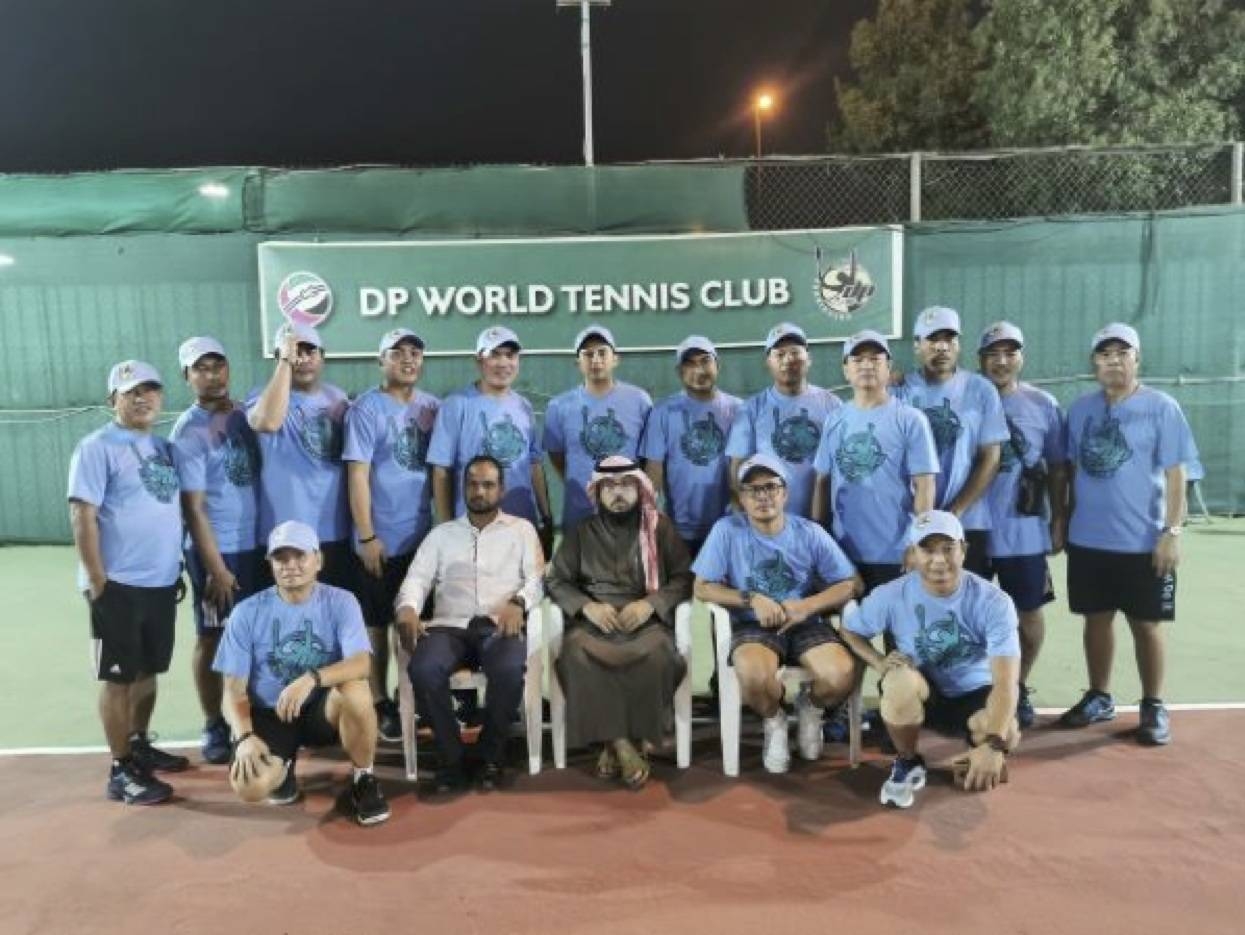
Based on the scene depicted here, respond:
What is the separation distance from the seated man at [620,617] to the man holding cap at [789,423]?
0.51m

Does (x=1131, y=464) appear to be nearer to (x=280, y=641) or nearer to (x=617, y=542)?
(x=617, y=542)

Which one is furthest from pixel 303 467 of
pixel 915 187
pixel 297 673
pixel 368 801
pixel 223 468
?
pixel 915 187

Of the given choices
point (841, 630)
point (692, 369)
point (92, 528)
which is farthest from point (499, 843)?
point (692, 369)

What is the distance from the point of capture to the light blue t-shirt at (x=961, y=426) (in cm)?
408

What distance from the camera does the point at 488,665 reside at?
12.4 feet

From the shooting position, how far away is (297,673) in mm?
3639

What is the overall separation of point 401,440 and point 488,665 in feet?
3.56

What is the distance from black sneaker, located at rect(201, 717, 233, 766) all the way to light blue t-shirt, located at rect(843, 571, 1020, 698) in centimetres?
269

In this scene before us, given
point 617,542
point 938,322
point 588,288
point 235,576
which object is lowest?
point 235,576

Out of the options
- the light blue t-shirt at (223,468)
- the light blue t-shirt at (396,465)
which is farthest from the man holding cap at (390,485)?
the light blue t-shirt at (223,468)

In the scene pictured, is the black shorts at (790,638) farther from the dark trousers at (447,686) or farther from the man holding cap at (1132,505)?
the man holding cap at (1132,505)

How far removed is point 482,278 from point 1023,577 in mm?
5249

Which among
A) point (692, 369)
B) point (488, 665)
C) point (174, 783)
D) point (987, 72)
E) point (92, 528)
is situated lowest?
point (174, 783)

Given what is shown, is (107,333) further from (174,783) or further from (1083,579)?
(1083,579)
